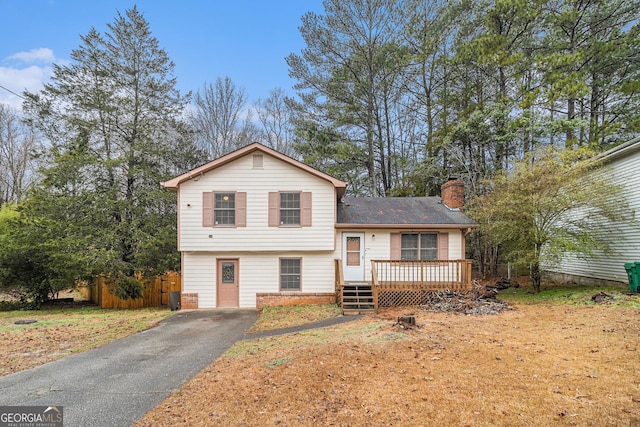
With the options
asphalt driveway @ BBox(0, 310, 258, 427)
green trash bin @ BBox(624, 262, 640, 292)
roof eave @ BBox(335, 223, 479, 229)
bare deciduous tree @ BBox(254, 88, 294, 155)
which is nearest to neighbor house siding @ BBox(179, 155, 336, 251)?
roof eave @ BBox(335, 223, 479, 229)

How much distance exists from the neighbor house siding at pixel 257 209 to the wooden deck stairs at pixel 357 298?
187cm

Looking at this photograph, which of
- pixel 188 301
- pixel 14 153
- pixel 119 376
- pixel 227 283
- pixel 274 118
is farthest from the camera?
pixel 274 118

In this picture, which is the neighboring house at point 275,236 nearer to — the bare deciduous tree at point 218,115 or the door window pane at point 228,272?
the door window pane at point 228,272

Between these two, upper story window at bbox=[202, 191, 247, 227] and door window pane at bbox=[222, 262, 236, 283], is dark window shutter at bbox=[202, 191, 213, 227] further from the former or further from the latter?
door window pane at bbox=[222, 262, 236, 283]

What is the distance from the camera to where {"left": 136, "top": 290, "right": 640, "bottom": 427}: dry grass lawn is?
3840 mm

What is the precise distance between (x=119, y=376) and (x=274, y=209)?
7.80 m

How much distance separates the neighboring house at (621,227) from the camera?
1078cm

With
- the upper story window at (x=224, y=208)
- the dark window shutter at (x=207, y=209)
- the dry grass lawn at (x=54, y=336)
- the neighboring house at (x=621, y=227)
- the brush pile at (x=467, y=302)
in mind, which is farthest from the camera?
the upper story window at (x=224, y=208)

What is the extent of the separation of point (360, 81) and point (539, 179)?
1377cm

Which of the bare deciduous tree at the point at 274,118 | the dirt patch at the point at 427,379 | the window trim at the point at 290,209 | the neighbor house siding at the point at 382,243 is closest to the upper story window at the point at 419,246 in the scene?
the neighbor house siding at the point at 382,243

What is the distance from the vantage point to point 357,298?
11109 mm

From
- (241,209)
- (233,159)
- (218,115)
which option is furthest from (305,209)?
(218,115)

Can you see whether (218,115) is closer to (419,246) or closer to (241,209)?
(241,209)

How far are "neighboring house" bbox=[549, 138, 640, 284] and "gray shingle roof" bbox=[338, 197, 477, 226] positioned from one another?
4.16 meters
